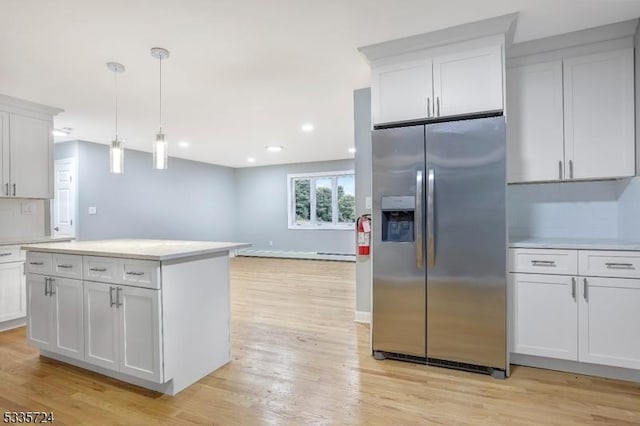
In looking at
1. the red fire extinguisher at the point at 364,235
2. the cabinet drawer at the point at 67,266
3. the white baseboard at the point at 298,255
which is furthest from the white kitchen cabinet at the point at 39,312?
the white baseboard at the point at 298,255

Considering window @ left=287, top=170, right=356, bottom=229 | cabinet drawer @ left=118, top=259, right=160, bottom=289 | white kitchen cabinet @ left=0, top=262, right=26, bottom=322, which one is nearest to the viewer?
cabinet drawer @ left=118, top=259, right=160, bottom=289

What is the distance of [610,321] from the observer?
2240mm

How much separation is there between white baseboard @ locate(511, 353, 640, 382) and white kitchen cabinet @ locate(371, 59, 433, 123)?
6.40 feet

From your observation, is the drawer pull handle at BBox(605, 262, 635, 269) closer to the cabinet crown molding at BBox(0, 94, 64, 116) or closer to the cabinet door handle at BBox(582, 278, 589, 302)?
the cabinet door handle at BBox(582, 278, 589, 302)

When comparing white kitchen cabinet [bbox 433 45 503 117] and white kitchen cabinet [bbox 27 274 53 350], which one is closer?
white kitchen cabinet [bbox 433 45 503 117]

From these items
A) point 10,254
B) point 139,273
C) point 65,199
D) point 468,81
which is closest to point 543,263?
point 468,81

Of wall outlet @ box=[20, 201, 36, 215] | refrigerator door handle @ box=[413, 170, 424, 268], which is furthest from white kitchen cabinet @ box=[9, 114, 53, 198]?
refrigerator door handle @ box=[413, 170, 424, 268]

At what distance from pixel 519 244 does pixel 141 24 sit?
9.92 ft

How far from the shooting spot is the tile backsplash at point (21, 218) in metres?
3.91

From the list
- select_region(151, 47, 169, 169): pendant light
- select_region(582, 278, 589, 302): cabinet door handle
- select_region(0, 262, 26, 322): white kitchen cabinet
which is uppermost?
select_region(151, 47, 169, 169): pendant light

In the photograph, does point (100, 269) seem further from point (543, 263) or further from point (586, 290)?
point (586, 290)

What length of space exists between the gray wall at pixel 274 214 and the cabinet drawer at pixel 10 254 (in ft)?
18.1

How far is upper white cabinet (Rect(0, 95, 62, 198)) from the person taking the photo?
364 cm

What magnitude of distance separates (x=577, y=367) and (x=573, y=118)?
5.92 feet
